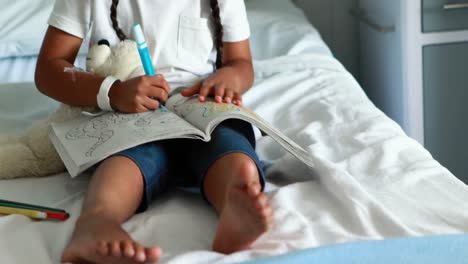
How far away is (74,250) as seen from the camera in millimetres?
757

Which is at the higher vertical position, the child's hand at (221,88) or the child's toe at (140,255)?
the child's hand at (221,88)

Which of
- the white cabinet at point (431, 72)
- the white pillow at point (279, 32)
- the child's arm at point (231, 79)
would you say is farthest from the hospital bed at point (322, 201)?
the white cabinet at point (431, 72)

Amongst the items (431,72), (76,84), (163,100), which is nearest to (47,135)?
(76,84)

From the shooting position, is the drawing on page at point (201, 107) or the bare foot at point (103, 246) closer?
the bare foot at point (103, 246)

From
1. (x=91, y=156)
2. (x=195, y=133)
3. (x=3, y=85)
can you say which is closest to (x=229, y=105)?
(x=195, y=133)

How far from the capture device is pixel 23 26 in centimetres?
173

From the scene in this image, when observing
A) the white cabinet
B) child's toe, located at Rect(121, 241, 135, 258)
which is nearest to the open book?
child's toe, located at Rect(121, 241, 135, 258)

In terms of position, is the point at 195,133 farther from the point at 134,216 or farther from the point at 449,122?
the point at 449,122

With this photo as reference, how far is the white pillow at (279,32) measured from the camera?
5.31ft

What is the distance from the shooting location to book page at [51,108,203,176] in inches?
37.4

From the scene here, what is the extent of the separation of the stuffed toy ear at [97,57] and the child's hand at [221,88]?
0.15 m

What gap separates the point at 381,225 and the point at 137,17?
62 cm

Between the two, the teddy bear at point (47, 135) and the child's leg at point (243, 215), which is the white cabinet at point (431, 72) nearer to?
the teddy bear at point (47, 135)

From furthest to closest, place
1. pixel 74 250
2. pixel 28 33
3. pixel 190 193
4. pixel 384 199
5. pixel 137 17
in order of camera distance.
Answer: pixel 28 33, pixel 137 17, pixel 190 193, pixel 384 199, pixel 74 250
